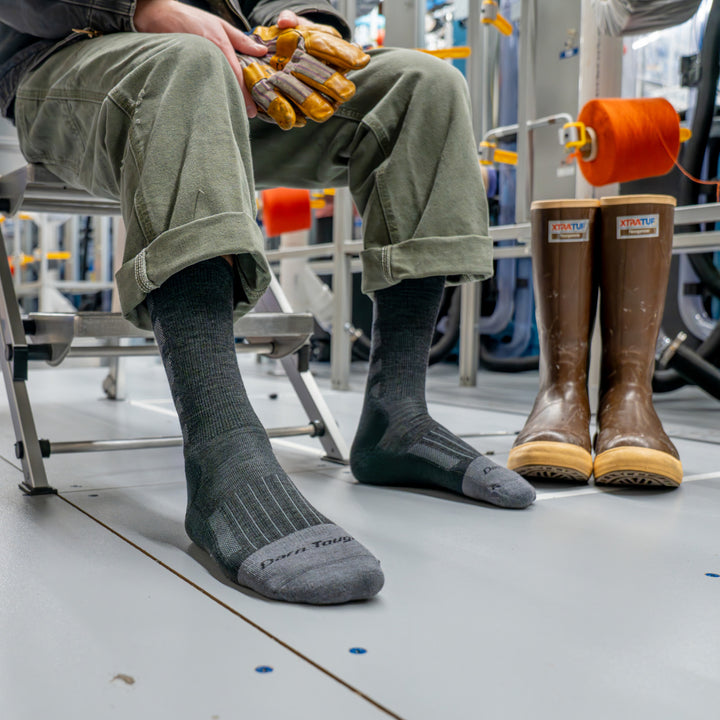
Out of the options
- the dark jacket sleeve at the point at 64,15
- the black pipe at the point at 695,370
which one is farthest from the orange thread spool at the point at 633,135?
the dark jacket sleeve at the point at 64,15

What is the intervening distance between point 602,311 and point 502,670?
841 millimetres

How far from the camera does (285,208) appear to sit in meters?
2.97

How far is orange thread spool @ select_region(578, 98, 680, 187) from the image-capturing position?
1.81 m

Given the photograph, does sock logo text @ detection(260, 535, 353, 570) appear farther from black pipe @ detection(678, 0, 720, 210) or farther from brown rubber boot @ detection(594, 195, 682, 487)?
black pipe @ detection(678, 0, 720, 210)

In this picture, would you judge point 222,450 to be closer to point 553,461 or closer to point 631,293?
point 553,461

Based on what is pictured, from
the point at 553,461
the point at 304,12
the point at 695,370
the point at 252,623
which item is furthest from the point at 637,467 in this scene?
the point at 695,370

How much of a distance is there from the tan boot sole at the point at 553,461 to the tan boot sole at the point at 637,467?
0.02m

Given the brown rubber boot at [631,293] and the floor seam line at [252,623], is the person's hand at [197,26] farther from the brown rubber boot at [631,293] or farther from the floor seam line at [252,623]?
the brown rubber boot at [631,293]

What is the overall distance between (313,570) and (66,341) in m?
0.60

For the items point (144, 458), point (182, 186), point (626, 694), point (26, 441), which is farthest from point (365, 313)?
point (626, 694)

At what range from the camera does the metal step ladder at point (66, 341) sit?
1.02 metres

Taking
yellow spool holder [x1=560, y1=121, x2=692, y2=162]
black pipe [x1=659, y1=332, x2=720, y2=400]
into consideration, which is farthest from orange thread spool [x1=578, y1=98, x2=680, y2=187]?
black pipe [x1=659, y1=332, x2=720, y2=400]

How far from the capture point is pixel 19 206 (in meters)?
1.25

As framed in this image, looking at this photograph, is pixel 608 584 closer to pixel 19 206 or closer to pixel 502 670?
pixel 502 670
